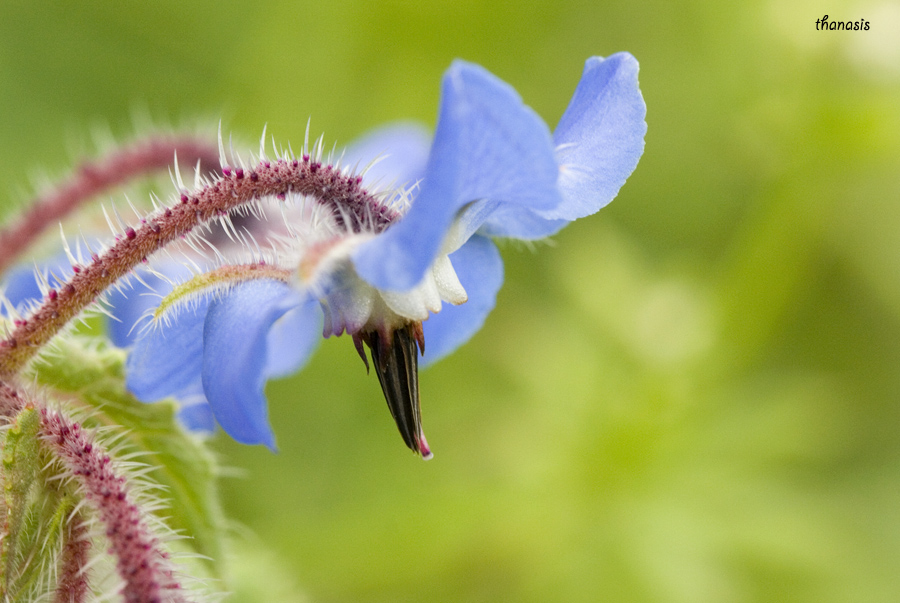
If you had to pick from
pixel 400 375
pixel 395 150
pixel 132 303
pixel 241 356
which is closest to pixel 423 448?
pixel 400 375

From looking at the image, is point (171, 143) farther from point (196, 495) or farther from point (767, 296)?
point (767, 296)

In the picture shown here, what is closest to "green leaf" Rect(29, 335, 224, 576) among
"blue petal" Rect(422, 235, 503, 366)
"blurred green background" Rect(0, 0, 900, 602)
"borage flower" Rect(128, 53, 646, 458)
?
"borage flower" Rect(128, 53, 646, 458)

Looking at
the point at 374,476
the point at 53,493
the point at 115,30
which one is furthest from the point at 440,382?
the point at 53,493

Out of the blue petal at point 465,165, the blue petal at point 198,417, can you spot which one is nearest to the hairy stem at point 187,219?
the blue petal at point 465,165

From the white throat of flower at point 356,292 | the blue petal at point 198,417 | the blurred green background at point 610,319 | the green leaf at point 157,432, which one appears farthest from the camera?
the blurred green background at point 610,319

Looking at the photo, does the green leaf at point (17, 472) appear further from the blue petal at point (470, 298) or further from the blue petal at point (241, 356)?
the blue petal at point (470, 298)

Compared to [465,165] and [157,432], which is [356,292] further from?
[157,432]

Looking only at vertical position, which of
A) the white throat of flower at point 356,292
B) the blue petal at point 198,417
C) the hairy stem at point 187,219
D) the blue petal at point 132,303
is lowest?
the white throat of flower at point 356,292

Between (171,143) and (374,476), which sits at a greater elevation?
(171,143)
